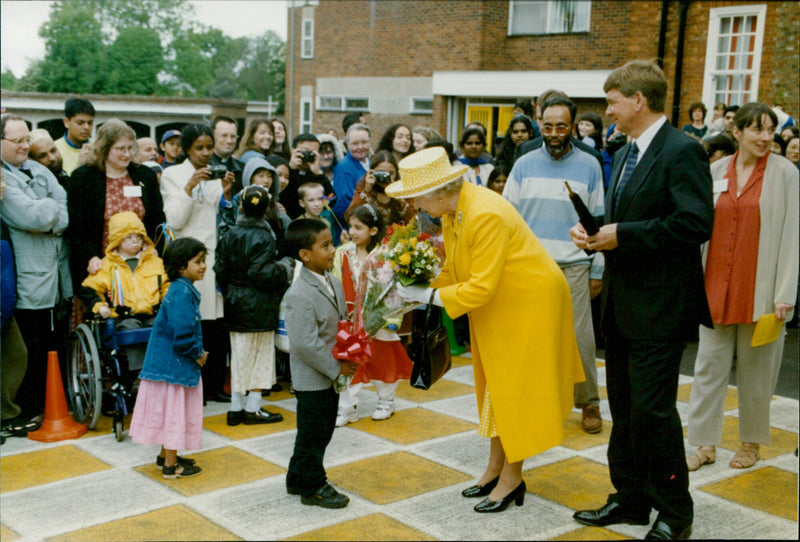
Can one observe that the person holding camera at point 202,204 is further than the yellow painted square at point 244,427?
Yes

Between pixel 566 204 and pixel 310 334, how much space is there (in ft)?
7.22

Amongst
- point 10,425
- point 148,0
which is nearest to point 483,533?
point 10,425

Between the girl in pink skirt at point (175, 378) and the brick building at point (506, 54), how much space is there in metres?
8.27

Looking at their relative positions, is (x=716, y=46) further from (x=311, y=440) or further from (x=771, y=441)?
(x=311, y=440)

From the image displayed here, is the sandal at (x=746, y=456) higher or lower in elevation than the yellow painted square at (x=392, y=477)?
higher

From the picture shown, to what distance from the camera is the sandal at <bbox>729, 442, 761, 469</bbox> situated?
16.1 ft

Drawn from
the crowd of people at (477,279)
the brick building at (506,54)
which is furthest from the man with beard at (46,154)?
the brick building at (506,54)

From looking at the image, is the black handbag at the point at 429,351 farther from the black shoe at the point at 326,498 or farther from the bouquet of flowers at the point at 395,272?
the black shoe at the point at 326,498

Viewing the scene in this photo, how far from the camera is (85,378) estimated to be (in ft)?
19.0

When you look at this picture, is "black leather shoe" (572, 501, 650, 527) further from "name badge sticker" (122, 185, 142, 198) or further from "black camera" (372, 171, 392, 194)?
"name badge sticker" (122, 185, 142, 198)

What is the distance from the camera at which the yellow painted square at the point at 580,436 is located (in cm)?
534

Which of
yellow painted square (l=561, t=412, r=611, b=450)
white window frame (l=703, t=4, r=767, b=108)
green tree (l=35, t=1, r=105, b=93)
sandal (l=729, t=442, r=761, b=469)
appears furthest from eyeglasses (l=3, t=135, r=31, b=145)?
green tree (l=35, t=1, r=105, b=93)

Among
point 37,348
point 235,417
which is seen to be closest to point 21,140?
point 37,348

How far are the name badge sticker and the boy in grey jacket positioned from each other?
86.8 inches
